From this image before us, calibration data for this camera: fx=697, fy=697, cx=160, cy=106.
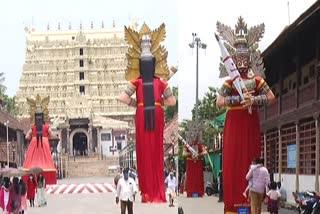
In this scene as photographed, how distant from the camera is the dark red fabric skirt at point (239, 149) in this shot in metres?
7.05

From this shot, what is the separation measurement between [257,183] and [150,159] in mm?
4154

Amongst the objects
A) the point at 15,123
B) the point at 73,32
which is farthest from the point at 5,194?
the point at 73,32

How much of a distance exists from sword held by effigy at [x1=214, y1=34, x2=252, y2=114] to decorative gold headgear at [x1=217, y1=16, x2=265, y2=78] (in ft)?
1.08

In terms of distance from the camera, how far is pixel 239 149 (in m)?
7.06

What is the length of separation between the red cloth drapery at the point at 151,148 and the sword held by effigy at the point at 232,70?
382 cm

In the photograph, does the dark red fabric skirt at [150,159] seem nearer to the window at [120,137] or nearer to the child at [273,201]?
the child at [273,201]

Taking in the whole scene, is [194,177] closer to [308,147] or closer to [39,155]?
[308,147]

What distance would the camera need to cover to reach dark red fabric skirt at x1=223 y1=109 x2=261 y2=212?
23.1ft

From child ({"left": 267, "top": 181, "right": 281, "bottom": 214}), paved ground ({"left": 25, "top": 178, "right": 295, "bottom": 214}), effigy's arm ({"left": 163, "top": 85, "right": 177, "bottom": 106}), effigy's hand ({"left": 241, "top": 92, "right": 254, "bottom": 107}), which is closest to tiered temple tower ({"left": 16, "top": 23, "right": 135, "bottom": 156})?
paved ground ({"left": 25, "top": 178, "right": 295, "bottom": 214})

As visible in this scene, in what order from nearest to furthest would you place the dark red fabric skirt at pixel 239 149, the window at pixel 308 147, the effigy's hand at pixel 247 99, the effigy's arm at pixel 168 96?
1. the effigy's hand at pixel 247 99
2. the dark red fabric skirt at pixel 239 149
3. the effigy's arm at pixel 168 96
4. the window at pixel 308 147

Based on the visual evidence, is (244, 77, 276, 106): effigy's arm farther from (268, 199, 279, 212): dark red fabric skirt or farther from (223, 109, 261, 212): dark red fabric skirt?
(268, 199, 279, 212): dark red fabric skirt

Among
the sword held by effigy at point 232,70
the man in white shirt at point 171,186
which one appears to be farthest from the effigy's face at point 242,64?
the man in white shirt at point 171,186

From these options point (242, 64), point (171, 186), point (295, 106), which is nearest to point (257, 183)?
point (242, 64)

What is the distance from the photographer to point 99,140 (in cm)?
4584
